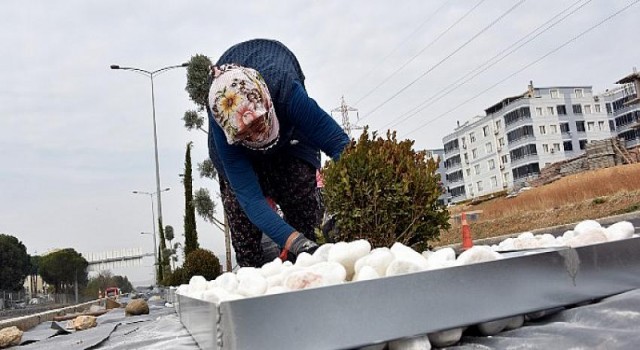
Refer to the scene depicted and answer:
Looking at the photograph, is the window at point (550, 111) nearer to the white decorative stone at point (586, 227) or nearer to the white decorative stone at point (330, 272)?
the white decorative stone at point (586, 227)

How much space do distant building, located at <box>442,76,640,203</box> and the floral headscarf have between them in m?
60.2

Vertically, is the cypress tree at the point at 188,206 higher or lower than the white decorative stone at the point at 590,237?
higher

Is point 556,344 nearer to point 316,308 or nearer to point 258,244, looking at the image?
point 316,308

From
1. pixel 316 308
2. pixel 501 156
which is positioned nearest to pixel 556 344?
pixel 316 308

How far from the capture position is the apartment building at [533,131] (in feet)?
209

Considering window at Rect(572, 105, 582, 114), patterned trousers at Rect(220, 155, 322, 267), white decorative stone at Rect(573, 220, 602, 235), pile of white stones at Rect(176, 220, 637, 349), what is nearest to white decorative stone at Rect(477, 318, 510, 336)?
pile of white stones at Rect(176, 220, 637, 349)

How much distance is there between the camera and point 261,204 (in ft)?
10.5

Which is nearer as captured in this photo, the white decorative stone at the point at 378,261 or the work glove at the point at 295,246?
the white decorative stone at the point at 378,261

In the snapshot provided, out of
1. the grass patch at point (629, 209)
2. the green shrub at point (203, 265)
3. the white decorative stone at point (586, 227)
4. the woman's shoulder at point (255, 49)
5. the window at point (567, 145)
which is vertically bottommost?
the green shrub at point (203, 265)

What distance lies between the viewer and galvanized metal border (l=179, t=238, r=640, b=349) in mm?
1153

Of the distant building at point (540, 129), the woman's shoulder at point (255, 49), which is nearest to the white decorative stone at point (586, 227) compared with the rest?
the woman's shoulder at point (255, 49)

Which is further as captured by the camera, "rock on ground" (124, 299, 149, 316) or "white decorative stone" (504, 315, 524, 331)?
"rock on ground" (124, 299, 149, 316)

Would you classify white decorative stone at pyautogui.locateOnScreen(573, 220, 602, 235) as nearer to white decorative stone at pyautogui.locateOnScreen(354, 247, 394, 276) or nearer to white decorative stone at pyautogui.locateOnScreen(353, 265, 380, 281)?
white decorative stone at pyautogui.locateOnScreen(354, 247, 394, 276)

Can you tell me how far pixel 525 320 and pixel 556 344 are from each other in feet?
1.07
